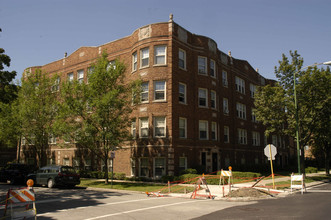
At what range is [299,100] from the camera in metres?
25.0

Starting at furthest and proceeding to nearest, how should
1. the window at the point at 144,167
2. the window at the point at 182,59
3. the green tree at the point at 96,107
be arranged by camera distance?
the window at the point at 182,59 < the window at the point at 144,167 < the green tree at the point at 96,107

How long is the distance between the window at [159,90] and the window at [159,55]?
182 cm

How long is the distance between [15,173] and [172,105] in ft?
45.7

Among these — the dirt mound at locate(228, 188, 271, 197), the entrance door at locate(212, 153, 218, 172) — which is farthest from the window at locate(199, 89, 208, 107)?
the dirt mound at locate(228, 188, 271, 197)

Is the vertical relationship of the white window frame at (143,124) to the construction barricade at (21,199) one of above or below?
above

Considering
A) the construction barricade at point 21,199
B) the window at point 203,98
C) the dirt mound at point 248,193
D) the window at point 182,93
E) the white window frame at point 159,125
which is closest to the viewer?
the construction barricade at point 21,199

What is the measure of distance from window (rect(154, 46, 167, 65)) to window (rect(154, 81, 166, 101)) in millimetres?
1822

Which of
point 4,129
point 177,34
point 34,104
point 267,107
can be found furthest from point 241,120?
point 4,129

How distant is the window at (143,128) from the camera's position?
25.4 metres

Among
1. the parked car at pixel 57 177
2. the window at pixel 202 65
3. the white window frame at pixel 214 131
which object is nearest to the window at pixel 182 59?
the window at pixel 202 65

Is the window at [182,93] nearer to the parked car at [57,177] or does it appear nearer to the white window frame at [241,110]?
the parked car at [57,177]

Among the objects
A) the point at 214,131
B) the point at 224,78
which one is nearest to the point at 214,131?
the point at 214,131

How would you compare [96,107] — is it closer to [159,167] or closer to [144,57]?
[144,57]

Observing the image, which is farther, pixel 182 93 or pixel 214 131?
pixel 214 131
